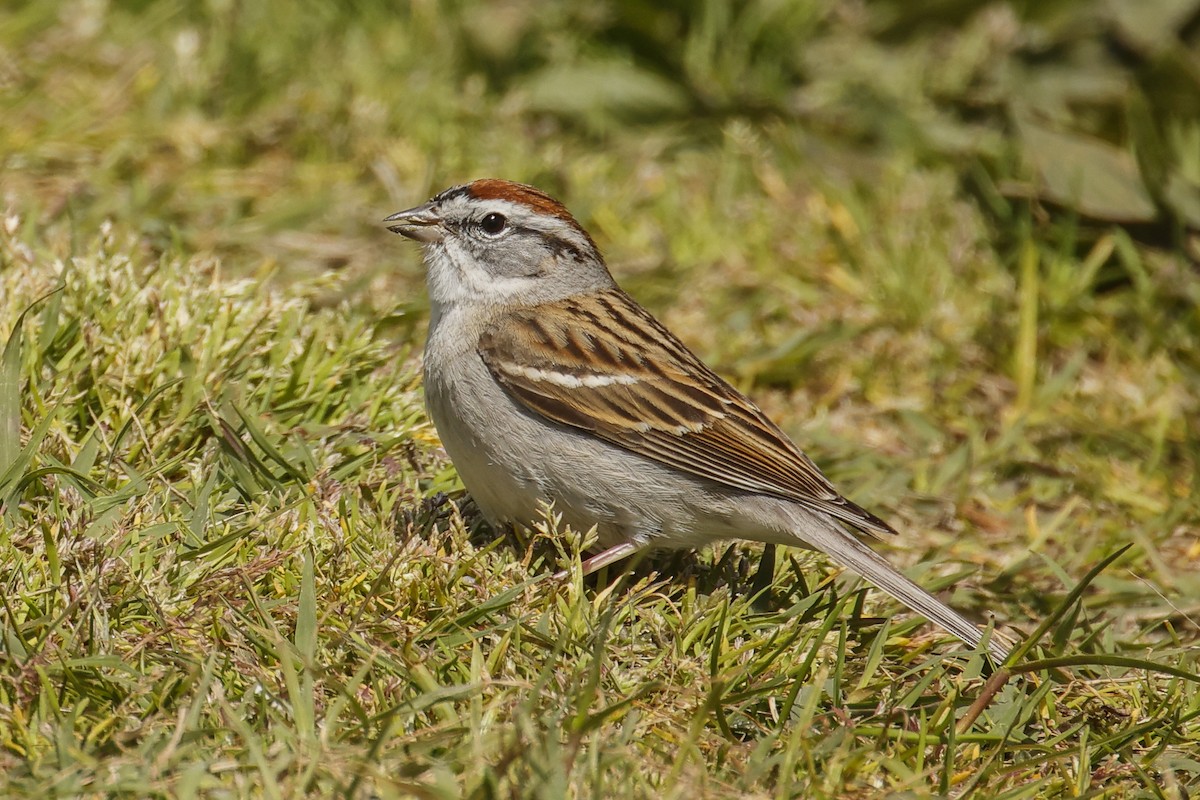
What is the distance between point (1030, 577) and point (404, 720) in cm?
225

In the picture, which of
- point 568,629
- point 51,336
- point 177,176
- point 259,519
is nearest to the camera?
point 568,629

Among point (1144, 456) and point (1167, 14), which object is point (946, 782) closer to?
point (1144, 456)

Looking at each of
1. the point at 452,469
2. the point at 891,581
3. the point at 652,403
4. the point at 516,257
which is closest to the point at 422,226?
the point at 516,257

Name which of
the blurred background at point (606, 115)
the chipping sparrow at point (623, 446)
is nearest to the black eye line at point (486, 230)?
the chipping sparrow at point (623, 446)

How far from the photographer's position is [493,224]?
4.45 meters

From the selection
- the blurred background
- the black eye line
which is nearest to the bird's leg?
the black eye line

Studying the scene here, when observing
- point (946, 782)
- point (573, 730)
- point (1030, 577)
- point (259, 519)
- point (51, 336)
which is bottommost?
point (1030, 577)

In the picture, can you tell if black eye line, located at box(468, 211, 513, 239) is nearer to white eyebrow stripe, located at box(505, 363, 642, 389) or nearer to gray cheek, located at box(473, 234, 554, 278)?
gray cheek, located at box(473, 234, 554, 278)

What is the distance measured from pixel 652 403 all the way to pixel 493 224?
85 cm

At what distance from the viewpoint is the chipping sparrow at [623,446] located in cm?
381

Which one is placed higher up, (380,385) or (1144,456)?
(380,385)

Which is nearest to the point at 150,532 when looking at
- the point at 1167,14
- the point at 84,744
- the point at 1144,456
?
the point at 84,744

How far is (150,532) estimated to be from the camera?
3.40m

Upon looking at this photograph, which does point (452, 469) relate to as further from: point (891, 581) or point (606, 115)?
point (606, 115)
